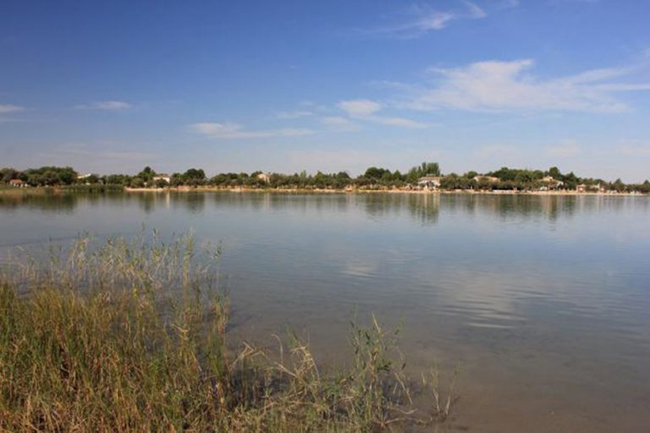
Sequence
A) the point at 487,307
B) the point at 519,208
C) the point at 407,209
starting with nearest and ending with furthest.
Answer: the point at 487,307 < the point at 407,209 < the point at 519,208

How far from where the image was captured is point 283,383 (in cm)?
754

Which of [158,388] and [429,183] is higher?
[429,183]

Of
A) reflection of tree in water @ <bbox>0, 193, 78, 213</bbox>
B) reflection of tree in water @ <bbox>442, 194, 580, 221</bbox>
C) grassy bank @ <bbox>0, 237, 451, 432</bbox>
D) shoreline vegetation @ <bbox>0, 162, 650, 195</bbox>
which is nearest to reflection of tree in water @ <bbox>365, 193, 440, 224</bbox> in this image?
reflection of tree in water @ <bbox>442, 194, 580, 221</bbox>

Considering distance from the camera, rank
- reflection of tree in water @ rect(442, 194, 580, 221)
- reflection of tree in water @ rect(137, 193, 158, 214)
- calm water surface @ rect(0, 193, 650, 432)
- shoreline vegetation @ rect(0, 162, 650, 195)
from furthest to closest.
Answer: shoreline vegetation @ rect(0, 162, 650, 195) → reflection of tree in water @ rect(137, 193, 158, 214) → reflection of tree in water @ rect(442, 194, 580, 221) → calm water surface @ rect(0, 193, 650, 432)

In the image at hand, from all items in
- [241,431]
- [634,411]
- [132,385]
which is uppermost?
[132,385]

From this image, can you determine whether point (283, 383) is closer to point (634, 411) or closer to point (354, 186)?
point (634, 411)

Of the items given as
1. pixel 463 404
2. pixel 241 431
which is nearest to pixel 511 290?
pixel 463 404

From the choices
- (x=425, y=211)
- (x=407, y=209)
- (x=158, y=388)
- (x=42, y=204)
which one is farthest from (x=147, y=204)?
(x=158, y=388)

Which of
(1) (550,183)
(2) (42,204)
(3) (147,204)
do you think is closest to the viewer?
(2) (42,204)

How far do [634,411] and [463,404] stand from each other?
98.8 inches

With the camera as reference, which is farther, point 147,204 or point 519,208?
point 147,204

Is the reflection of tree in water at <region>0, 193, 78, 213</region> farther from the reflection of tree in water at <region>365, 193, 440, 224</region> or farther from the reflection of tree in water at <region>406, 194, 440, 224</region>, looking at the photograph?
the reflection of tree in water at <region>406, 194, 440, 224</region>

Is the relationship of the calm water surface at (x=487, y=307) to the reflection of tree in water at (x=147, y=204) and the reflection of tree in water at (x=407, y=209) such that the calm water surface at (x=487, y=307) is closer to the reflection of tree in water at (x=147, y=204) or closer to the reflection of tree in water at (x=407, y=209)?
the reflection of tree in water at (x=407, y=209)

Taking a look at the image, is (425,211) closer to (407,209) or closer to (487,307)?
(407,209)
